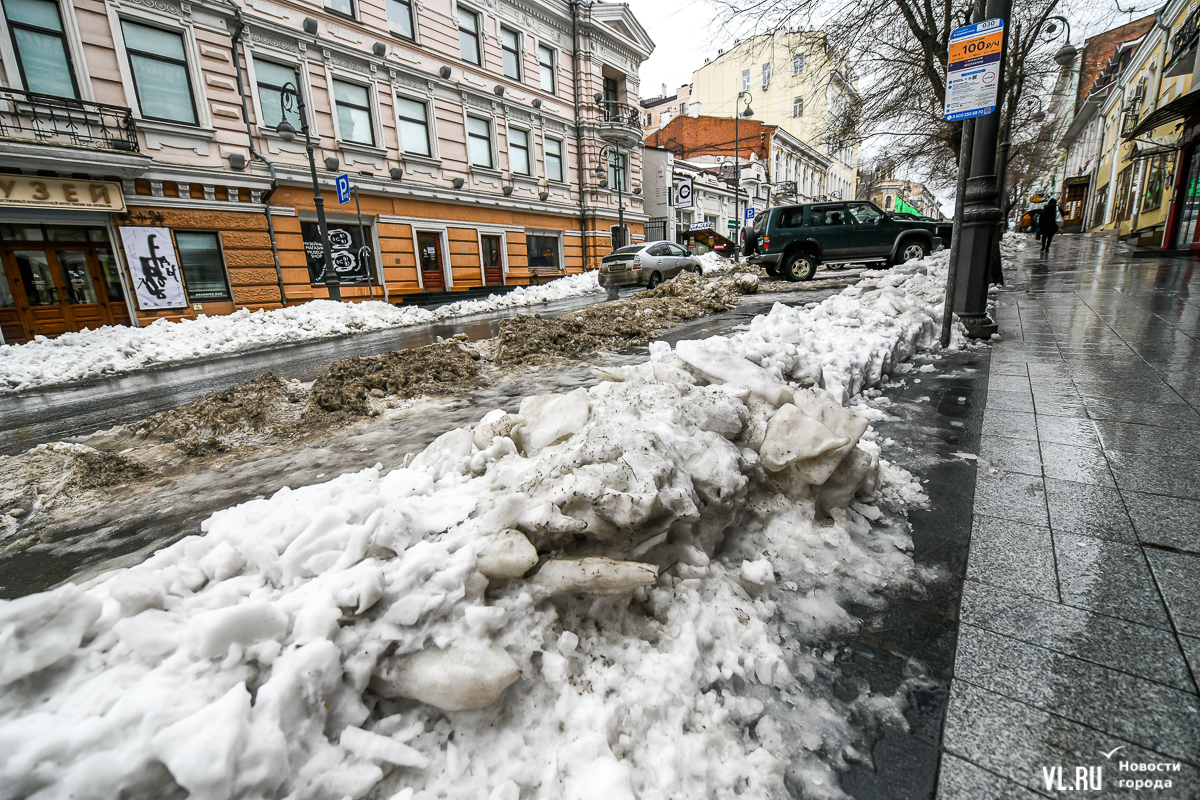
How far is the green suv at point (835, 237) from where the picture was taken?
44.2 ft

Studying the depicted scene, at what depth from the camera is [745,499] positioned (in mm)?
2166

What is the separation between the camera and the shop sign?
386 inches

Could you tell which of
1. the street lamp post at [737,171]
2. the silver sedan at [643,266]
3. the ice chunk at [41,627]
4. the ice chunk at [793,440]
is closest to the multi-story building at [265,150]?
the silver sedan at [643,266]

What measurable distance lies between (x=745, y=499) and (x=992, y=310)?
7.47m

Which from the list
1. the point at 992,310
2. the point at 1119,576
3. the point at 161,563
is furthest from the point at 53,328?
the point at 992,310

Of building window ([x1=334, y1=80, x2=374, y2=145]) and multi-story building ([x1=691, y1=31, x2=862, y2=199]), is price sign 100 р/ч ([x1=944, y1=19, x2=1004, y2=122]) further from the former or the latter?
building window ([x1=334, y1=80, x2=374, y2=145])

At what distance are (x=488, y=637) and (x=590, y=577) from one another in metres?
0.32

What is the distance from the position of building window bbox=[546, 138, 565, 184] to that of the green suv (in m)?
11.0

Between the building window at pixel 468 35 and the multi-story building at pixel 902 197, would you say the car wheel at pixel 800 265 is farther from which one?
the multi-story building at pixel 902 197

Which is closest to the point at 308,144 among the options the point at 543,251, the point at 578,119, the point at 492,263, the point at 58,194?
the point at 58,194

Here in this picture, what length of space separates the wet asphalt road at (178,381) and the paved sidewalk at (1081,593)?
4378mm

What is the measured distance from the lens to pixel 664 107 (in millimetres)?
55188

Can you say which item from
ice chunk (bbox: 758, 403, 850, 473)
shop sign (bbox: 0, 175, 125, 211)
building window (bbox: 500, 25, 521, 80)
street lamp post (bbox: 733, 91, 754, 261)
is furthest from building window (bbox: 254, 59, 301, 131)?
street lamp post (bbox: 733, 91, 754, 261)

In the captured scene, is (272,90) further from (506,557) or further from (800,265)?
(506,557)
